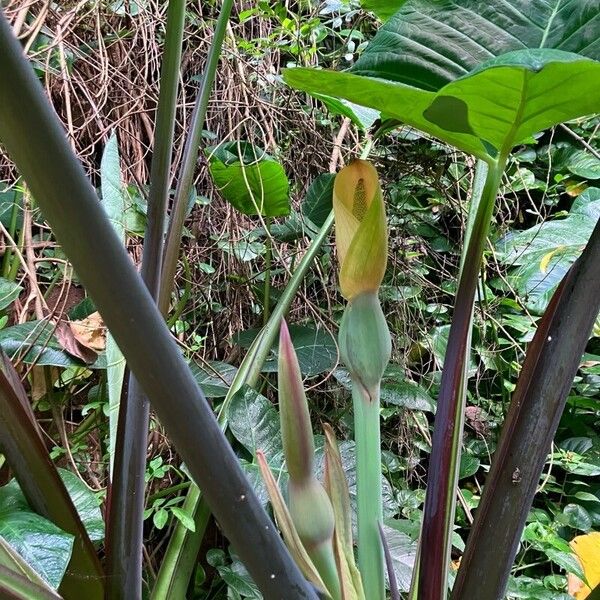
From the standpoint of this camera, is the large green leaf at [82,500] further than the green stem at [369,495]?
Yes

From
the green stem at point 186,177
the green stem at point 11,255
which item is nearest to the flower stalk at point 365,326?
the green stem at point 186,177

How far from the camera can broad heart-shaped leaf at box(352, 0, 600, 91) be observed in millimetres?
414

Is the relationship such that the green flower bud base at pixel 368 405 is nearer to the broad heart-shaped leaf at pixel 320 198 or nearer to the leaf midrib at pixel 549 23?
the leaf midrib at pixel 549 23

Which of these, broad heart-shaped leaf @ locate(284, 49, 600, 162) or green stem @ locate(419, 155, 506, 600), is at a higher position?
broad heart-shaped leaf @ locate(284, 49, 600, 162)

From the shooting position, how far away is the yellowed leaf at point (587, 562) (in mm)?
732

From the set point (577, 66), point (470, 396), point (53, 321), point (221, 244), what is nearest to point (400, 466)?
point (470, 396)

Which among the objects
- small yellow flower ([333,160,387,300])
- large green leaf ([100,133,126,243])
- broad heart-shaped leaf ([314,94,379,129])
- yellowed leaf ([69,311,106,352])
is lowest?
yellowed leaf ([69,311,106,352])

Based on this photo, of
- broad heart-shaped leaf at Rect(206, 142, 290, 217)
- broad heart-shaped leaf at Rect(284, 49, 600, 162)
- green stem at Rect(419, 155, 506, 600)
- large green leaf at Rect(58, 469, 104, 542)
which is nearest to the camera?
broad heart-shaped leaf at Rect(284, 49, 600, 162)

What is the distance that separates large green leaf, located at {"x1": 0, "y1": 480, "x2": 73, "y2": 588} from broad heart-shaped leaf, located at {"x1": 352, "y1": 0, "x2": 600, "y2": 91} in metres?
0.42

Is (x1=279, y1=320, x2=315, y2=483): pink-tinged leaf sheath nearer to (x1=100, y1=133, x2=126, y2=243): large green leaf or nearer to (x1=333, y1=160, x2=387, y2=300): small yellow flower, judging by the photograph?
(x1=333, y1=160, x2=387, y2=300): small yellow flower

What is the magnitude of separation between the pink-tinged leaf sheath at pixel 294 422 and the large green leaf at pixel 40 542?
Result: 0.19 meters

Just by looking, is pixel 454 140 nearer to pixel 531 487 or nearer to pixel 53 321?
pixel 531 487

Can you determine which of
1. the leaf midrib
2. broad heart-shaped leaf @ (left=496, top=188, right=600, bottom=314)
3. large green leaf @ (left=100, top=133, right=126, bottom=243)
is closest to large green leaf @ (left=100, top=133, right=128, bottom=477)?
large green leaf @ (left=100, top=133, right=126, bottom=243)

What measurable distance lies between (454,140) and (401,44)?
0.28 feet
